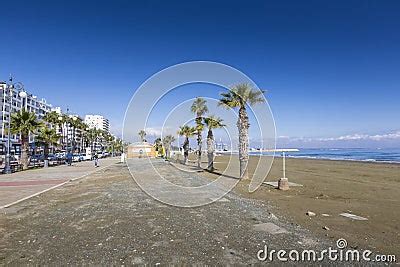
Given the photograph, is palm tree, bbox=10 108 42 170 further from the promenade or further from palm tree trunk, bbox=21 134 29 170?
the promenade

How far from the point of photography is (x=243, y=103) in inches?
827

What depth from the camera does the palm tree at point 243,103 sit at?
67.9 feet

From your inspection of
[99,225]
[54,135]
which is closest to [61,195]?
[99,225]

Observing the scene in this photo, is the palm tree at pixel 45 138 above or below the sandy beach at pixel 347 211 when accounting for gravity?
above

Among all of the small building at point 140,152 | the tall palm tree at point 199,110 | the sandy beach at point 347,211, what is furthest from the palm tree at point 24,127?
the small building at point 140,152

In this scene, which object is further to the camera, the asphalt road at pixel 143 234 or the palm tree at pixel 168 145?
the palm tree at pixel 168 145

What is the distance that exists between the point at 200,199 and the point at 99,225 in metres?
5.19

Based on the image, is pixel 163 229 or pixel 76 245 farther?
pixel 163 229

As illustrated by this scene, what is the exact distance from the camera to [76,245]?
6453mm

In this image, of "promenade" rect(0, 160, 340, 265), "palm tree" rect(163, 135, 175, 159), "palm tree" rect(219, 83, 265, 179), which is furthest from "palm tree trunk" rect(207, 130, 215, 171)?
"palm tree" rect(163, 135, 175, 159)

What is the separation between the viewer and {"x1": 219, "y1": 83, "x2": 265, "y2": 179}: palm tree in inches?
815

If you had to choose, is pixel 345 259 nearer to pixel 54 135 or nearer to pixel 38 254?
pixel 38 254

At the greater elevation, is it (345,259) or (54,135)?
(54,135)

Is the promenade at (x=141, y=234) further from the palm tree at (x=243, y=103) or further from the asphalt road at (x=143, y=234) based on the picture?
the palm tree at (x=243, y=103)
